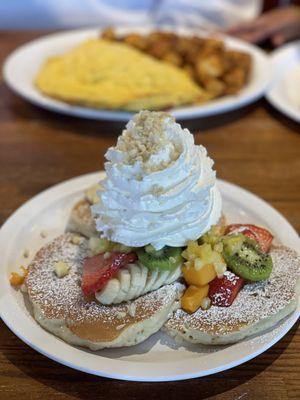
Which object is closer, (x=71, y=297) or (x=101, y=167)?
(x=71, y=297)

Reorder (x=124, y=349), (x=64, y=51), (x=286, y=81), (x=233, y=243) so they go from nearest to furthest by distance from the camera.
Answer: (x=124, y=349) → (x=233, y=243) → (x=286, y=81) → (x=64, y=51)

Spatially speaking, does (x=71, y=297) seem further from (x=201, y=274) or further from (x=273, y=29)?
(x=273, y=29)

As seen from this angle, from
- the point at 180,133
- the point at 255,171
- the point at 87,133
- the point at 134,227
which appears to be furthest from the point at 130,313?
the point at 87,133

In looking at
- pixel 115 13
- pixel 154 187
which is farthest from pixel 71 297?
pixel 115 13

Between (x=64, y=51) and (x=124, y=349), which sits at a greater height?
(x=124, y=349)

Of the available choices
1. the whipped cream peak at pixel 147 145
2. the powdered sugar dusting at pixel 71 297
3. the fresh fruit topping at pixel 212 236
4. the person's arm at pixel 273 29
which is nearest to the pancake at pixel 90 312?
the powdered sugar dusting at pixel 71 297

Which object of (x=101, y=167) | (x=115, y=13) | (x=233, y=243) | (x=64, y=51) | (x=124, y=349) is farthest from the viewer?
(x=115, y=13)

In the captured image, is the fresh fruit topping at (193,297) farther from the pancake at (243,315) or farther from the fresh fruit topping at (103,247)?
the fresh fruit topping at (103,247)
